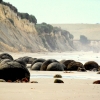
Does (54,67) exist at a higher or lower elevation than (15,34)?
lower

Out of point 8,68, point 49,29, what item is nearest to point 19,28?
point 49,29

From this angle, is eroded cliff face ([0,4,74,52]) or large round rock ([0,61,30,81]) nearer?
large round rock ([0,61,30,81])

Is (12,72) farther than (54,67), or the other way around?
(54,67)

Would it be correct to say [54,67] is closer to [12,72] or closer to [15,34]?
[12,72]

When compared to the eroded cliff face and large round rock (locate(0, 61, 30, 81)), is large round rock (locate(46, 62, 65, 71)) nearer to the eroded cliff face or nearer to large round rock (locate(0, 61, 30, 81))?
large round rock (locate(0, 61, 30, 81))

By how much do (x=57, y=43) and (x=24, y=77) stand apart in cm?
13664

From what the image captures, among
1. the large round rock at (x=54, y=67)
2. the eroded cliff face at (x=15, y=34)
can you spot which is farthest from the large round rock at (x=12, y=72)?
the eroded cliff face at (x=15, y=34)

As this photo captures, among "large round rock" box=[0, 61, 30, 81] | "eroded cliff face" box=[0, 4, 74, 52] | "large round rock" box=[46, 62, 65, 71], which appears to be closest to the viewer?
"large round rock" box=[0, 61, 30, 81]

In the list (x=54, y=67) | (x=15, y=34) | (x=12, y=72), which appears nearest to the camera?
(x=12, y=72)

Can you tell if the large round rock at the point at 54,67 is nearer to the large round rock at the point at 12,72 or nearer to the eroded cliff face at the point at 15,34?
the large round rock at the point at 12,72

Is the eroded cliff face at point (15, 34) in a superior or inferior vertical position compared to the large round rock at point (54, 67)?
superior

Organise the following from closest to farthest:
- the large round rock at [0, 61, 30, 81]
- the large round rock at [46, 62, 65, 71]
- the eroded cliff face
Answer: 1. the large round rock at [0, 61, 30, 81]
2. the large round rock at [46, 62, 65, 71]
3. the eroded cliff face

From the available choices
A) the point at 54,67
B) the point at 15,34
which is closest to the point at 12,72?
the point at 54,67

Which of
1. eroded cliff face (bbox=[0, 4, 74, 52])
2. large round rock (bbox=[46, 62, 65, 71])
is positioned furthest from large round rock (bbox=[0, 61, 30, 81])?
eroded cliff face (bbox=[0, 4, 74, 52])
